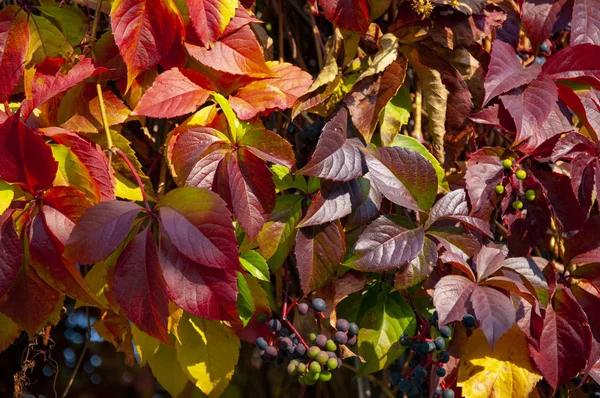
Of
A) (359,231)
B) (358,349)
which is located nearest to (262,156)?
(359,231)

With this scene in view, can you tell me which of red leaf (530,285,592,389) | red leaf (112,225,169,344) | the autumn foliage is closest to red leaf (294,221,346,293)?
the autumn foliage

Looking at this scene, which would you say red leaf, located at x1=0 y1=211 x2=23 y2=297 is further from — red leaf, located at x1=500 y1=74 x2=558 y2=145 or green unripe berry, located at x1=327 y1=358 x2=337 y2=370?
red leaf, located at x1=500 y1=74 x2=558 y2=145

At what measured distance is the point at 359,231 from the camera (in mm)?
1059

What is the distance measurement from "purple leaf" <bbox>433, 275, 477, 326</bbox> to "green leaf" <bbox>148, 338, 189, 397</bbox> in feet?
1.29

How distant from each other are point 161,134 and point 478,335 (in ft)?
1.95

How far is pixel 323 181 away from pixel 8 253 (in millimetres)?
401

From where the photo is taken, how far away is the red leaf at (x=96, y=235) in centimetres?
83

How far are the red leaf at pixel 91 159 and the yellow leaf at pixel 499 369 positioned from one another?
56cm

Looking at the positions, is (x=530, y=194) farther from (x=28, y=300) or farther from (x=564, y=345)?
(x=28, y=300)

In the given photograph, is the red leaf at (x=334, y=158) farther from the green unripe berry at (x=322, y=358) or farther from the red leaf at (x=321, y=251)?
the green unripe berry at (x=322, y=358)

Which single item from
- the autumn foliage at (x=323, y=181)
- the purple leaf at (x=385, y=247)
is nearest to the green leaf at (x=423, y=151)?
the autumn foliage at (x=323, y=181)

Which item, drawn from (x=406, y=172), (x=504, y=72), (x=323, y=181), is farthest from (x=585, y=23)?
(x=323, y=181)

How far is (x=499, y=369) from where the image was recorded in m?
1.09

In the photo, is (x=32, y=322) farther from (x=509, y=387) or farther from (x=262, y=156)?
(x=509, y=387)
